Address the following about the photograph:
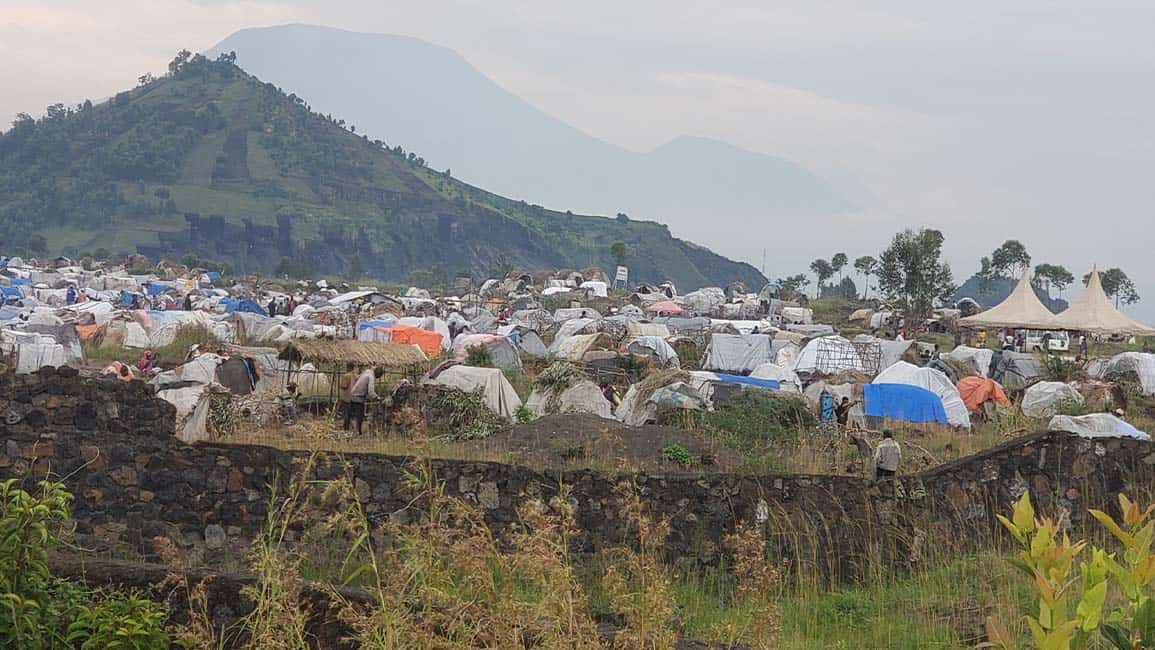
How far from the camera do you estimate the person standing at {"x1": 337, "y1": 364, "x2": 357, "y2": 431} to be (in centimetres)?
1554

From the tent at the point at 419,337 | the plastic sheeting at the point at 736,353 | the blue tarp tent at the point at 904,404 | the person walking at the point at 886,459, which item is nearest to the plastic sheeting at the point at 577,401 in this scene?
the blue tarp tent at the point at 904,404

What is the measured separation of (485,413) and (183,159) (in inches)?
4672

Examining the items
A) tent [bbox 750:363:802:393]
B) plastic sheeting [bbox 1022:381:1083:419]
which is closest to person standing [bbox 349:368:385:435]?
tent [bbox 750:363:802:393]

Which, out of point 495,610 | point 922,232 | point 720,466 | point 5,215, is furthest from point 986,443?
point 5,215

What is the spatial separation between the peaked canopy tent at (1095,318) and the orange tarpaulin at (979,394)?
48.5 feet

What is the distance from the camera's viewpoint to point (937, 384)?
22.0 metres

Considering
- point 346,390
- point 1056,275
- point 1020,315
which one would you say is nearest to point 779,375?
point 346,390

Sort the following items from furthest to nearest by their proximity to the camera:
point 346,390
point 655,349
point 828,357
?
point 655,349
point 828,357
point 346,390

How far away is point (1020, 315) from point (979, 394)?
632 inches

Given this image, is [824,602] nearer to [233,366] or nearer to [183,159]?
[233,366]

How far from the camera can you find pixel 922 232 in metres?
52.8

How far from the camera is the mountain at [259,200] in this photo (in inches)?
4515

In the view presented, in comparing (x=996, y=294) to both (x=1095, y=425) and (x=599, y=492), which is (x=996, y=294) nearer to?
(x=1095, y=425)

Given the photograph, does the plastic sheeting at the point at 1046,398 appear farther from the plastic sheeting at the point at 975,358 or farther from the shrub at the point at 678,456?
the shrub at the point at 678,456
